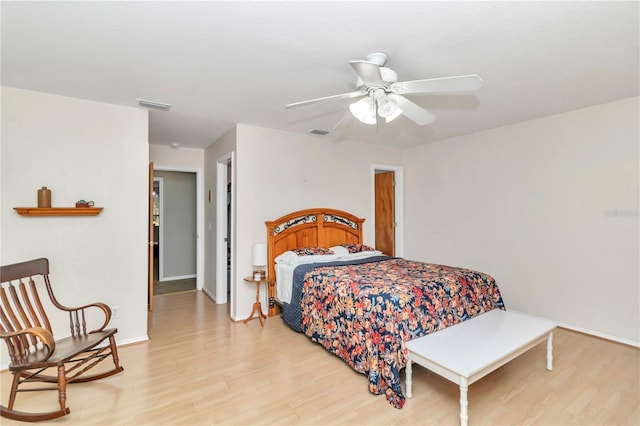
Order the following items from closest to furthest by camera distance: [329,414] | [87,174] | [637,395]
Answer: [329,414] < [637,395] < [87,174]

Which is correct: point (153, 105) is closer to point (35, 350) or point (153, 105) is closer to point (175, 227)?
point (35, 350)

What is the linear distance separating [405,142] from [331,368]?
11.8 ft

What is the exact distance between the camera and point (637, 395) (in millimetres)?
2250

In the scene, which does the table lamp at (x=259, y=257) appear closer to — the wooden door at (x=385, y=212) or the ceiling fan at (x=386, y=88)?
the ceiling fan at (x=386, y=88)

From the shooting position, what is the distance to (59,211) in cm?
273

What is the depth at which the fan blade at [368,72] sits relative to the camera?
1.78m

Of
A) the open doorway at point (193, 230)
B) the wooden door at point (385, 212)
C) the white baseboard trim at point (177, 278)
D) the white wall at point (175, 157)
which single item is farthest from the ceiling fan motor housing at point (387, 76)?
the white baseboard trim at point (177, 278)

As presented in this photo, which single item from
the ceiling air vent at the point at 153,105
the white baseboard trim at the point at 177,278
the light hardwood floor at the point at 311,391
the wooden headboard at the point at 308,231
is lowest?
the light hardwood floor at the point at 311,391

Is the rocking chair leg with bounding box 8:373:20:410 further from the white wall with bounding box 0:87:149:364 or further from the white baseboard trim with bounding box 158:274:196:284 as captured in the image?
the white baseboard trim with bounding box 158:274:196:284

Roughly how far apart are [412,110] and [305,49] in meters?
0.97

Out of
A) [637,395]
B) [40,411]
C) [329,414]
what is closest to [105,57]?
[40,411]

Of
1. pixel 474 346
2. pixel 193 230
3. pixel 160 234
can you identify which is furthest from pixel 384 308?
pixel 160 234

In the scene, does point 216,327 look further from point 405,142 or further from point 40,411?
point 405,142

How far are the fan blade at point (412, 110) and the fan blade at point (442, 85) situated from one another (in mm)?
110
